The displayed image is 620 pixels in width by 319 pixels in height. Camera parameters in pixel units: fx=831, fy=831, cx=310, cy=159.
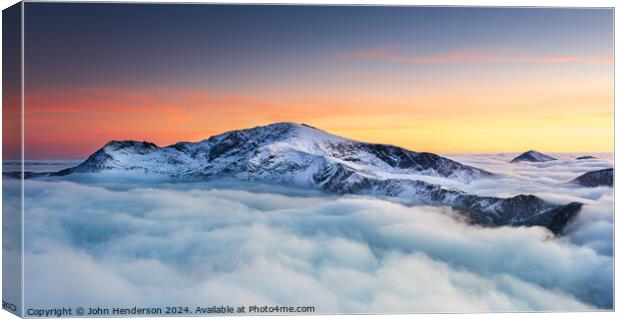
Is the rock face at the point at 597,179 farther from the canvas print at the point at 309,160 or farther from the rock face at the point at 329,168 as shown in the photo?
the rock face at the point at 329,168

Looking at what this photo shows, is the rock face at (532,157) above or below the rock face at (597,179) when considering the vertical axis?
above

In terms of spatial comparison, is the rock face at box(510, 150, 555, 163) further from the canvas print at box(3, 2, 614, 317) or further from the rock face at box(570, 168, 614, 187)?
the rock face at box(570, 168, 614, 187)

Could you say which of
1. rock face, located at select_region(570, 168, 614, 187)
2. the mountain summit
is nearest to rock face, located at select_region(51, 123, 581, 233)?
the mountain summit

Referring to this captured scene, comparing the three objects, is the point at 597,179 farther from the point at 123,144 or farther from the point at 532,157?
the point at 123,144

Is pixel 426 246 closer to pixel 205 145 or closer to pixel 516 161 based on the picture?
pixel 516 161

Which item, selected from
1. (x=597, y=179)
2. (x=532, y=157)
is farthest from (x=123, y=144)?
(x=597, y=179)

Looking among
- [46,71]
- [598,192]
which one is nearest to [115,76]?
[46,71]

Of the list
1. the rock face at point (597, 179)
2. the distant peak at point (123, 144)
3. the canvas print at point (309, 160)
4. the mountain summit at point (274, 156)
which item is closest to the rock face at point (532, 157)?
the canvas print at point (309, 160)
